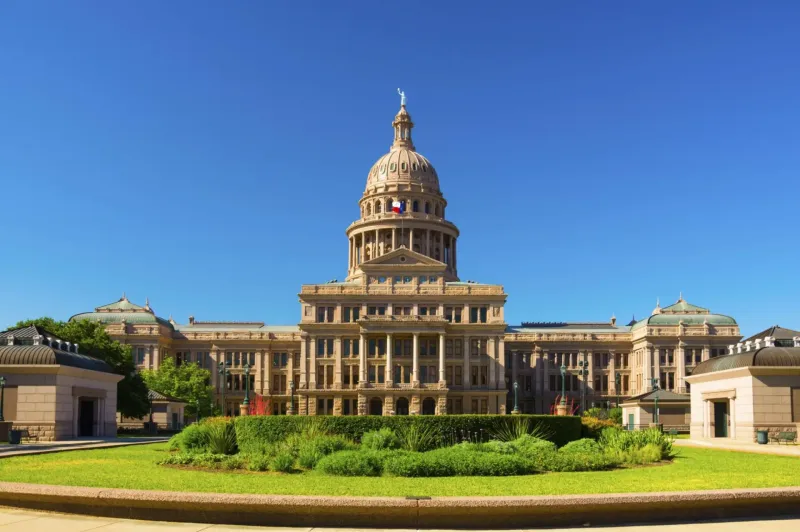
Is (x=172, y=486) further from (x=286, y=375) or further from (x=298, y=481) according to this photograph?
(x=286, y=375)

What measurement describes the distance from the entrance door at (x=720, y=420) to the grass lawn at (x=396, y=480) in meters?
27.4

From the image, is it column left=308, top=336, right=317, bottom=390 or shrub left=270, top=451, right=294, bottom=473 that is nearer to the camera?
shrub left=270, top=451, right=294, bottom=473

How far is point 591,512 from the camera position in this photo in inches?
677

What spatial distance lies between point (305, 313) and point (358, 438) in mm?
78760

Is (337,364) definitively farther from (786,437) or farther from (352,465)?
(352,465)

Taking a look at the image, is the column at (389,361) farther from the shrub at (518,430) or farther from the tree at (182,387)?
the shrub at (518,430)

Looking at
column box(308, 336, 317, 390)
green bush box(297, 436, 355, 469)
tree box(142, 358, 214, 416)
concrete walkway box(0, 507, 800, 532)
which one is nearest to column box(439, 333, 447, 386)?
column box(308, 336, 317, 390)

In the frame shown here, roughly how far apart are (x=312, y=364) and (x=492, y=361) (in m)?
23.3

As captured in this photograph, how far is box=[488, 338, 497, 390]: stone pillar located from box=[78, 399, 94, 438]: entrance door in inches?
2401

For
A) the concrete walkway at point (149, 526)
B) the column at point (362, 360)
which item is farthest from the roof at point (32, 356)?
the column at point (362, 360)

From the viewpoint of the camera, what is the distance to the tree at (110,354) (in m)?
73.8

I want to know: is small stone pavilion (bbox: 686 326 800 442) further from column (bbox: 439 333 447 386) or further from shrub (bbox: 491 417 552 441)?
column (bbox: 439 333 447 386)

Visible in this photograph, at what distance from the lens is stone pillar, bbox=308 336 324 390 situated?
112 meters

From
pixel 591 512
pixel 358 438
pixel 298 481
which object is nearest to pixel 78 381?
pixel 358 438
